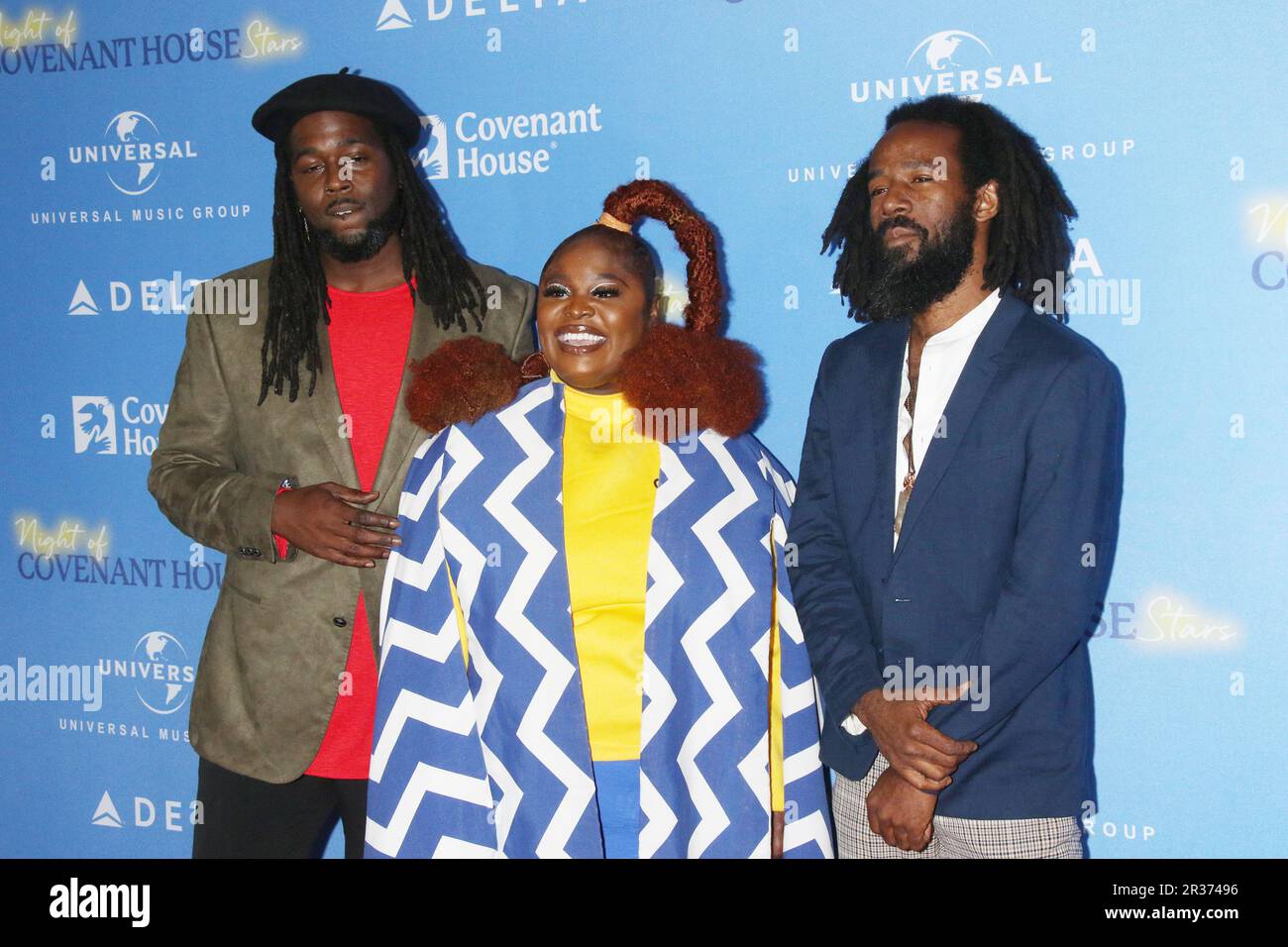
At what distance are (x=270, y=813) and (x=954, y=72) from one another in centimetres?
240

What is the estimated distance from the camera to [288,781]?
264 cm

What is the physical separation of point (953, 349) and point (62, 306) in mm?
2902

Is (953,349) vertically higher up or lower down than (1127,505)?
higher up

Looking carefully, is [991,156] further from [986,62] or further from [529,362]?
[529,362]

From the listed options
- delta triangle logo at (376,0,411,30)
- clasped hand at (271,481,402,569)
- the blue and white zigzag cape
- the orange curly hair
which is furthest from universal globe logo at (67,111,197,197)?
the blue and white zigzag cape

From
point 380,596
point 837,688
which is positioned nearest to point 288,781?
point 380,596

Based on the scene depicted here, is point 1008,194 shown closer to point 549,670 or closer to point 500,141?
point 549,670

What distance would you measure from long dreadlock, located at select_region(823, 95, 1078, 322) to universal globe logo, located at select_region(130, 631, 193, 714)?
245 centimetres

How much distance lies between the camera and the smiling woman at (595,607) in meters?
2.28

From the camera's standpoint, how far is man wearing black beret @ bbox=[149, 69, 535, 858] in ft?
8.61

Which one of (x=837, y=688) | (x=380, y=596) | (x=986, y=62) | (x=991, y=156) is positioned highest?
(x=986, y=62)

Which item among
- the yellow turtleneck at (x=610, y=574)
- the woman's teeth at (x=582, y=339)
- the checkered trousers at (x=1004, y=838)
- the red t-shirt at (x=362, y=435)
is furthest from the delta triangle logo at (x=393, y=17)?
the checkered trousers at (x=1004, y=838)

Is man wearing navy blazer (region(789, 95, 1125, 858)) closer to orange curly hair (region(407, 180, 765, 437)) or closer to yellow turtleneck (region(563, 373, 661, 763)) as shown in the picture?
orange curly hair (region(407, 180, 765, 437))
